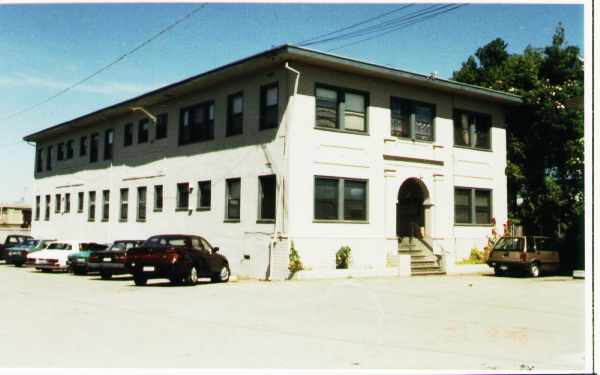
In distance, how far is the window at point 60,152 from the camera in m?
40.9

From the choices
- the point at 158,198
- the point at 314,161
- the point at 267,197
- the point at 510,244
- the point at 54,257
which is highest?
the point at 314,161

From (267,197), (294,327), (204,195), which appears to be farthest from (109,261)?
(294,327)

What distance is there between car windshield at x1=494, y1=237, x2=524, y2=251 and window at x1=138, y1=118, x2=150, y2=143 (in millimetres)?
17812

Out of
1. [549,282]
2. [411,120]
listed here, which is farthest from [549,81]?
[549,282]

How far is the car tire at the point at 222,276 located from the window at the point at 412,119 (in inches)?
355

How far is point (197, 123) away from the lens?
27.6 m

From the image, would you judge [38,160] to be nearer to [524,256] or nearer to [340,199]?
[340,199]

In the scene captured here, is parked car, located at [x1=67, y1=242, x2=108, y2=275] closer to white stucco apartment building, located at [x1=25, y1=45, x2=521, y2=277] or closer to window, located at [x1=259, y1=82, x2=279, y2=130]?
white stucco apartment building, located at [x1=25, y1=45, x2=521, y2=277]

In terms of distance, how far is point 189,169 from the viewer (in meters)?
27.8

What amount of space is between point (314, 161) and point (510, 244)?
868 cm

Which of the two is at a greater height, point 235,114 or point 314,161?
point 235,114

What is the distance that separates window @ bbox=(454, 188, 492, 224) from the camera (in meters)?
27.3

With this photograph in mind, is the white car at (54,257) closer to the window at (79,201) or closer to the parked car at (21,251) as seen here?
the parked car at (21,251)

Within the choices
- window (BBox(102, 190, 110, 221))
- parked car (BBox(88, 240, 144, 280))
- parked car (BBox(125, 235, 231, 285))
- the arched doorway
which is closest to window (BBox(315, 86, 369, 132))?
the arched doorway
